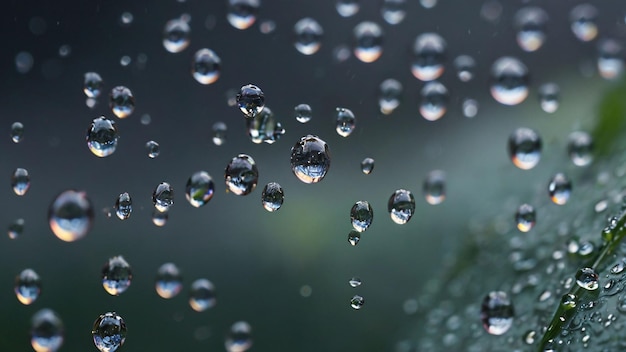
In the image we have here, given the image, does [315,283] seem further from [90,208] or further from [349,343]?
[90,208]

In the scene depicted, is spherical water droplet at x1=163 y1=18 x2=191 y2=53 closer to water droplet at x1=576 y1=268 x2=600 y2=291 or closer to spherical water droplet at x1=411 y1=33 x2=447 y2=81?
spherical water droplet at x1=411 y1=33 x2=447 y2=81

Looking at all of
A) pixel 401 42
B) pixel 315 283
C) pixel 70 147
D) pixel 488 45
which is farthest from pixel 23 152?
pixel 488 45

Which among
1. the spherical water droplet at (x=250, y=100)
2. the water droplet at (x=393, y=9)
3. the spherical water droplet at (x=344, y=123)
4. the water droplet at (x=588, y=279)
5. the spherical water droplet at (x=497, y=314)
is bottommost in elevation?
the spherical water droplet at (x=497, y=314)

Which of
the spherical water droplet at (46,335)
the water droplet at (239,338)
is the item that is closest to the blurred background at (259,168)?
the water droplet at (239,338)

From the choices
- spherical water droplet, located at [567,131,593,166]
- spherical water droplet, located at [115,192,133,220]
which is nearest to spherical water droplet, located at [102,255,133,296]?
spherical water droplet, located at [115,192,133,220]

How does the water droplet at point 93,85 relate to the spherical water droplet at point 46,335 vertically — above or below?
above

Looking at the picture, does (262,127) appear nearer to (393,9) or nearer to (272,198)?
(272,198)

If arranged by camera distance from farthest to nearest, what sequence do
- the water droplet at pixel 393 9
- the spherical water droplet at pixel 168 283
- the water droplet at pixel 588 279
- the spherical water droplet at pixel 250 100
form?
1. the water droplet at pixel 393 9
2. the spherical water droplet at pixel 168 283
3. the spherical water droplet at pixel 250 100
4. the water droplet at pixel 588 279

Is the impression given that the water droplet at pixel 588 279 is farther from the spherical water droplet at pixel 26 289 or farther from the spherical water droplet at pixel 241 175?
the spherical water droplet at pixel 26 289
